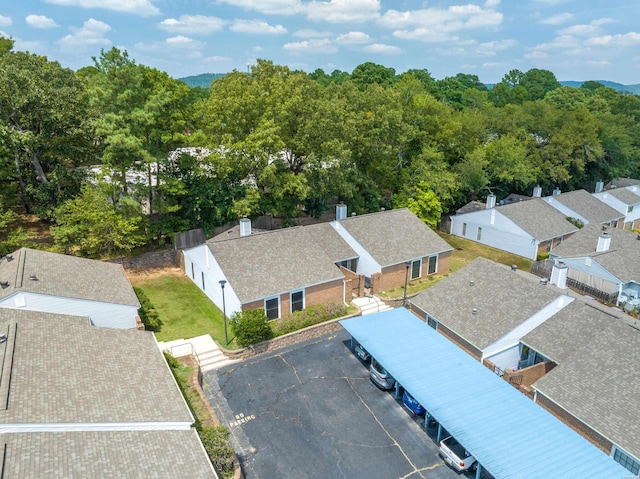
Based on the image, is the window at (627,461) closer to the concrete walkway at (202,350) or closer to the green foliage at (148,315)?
the concrete walkway at (202,350)

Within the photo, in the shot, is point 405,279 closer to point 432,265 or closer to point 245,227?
point 432,265

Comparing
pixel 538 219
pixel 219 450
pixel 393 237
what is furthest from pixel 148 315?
pixel 538 219

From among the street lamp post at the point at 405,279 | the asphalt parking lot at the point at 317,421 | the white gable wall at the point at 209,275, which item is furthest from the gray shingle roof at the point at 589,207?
the white gable wall at the point at 209,275

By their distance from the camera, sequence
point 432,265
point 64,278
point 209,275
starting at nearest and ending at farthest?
point 64,278 < point 209,275 < point 432,265

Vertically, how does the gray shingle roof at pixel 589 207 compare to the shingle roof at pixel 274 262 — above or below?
above

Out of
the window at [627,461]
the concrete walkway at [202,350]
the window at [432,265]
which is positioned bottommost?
the concrete walkway at [202,350]

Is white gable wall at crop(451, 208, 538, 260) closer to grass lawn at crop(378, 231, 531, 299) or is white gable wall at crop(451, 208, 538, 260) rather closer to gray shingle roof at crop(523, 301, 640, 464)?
grass lawn at crop(378, 231, 531, 299)
